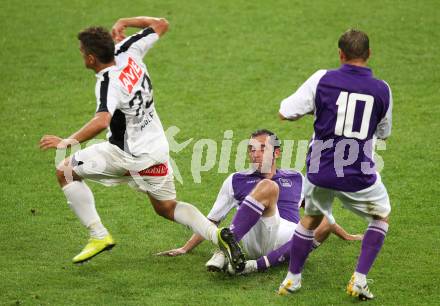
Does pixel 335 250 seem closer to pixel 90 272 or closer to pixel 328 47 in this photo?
pixel 90 272

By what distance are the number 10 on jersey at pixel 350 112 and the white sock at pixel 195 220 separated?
1406mm

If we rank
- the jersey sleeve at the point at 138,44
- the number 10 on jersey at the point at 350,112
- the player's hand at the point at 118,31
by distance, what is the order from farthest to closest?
1. the player's hand at the point at 118,31
2. the jersey sleeve at the point at 138,44
3. the number 10 on jersey at the point at 350,112

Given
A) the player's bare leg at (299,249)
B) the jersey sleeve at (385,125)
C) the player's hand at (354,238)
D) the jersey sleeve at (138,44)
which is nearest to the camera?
the jersey sleeve at (385,125)

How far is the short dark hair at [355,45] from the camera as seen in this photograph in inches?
237

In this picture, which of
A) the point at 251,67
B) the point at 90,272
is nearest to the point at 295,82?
the point at 251,67

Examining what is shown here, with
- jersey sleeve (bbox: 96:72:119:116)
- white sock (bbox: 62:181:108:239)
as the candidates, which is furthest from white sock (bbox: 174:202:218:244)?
jersey sleeve (bbox: 96:72:119:116)

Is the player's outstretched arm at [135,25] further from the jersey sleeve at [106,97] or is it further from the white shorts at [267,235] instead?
the white shorts at [267,235]

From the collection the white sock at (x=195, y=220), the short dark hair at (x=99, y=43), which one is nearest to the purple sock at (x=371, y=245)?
the white sock at (x=195, y=220)

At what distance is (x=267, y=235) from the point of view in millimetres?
6871

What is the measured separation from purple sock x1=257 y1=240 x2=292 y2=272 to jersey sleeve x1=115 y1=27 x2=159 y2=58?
6.32 feet

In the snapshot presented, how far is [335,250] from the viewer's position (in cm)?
735

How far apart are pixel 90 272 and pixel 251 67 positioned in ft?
19.8

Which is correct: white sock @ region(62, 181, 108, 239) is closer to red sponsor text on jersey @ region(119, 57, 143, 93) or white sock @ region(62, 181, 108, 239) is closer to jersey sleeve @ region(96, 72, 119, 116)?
jersey sleeve @ region(96, 72, 119, 116)

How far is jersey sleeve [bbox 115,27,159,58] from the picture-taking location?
22.6 ft
